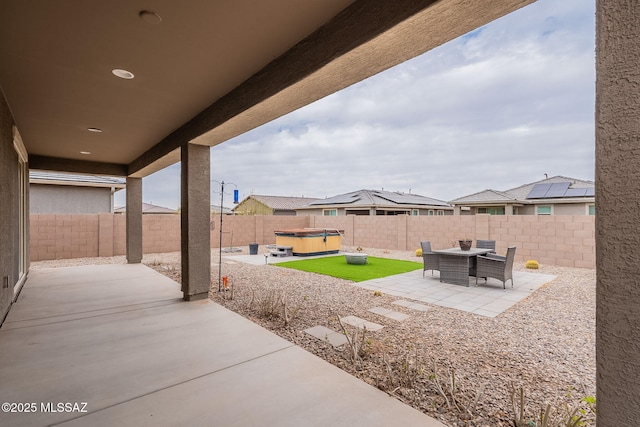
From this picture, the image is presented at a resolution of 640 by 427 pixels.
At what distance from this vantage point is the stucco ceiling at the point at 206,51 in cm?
208

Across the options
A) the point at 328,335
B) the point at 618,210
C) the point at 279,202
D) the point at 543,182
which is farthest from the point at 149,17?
the point at 279,202

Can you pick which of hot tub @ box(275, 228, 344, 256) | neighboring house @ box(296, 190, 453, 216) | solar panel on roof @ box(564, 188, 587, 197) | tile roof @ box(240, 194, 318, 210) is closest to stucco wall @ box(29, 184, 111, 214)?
hot tub @ box(275, 228, 344, 256)

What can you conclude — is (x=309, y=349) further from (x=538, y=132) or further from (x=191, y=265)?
(x=538, y=132)

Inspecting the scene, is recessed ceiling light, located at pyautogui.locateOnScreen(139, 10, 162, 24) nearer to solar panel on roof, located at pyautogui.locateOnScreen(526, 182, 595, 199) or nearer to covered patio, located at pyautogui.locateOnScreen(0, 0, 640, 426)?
covered patio, located at pyautogui.locateOnScreen(0, 0, 640, 426)

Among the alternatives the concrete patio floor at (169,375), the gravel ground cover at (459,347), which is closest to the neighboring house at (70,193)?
the concrete patio floor at (169,375)

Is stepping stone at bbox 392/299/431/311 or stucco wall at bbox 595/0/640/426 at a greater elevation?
stucco wall at bbox 595/0/640/426

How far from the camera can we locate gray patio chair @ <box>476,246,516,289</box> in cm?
573

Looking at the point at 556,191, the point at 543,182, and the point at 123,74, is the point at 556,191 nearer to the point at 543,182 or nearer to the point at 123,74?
the point at 543,182

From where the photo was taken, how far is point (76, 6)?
6.96 feet

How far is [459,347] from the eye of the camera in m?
3.24

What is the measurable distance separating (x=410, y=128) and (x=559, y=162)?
11.0 meters

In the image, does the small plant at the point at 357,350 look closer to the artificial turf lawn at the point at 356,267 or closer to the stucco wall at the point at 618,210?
the stucco wall at the point at 618,210

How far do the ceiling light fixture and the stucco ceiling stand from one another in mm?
13

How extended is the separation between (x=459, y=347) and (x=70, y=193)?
50.4ft
